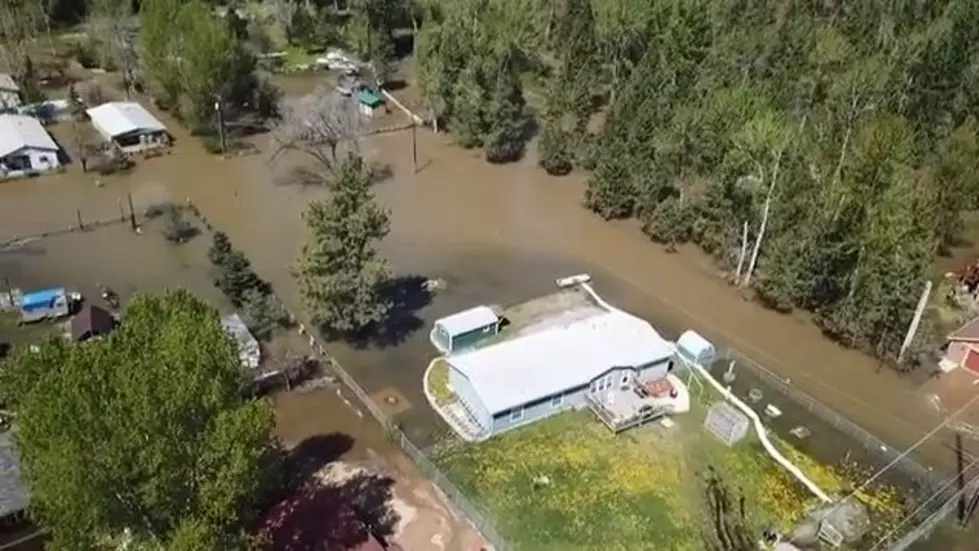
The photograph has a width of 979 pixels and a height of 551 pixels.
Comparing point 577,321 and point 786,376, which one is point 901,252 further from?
point 577,321

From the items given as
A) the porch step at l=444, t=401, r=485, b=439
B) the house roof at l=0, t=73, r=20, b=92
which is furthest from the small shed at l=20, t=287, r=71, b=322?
the house roof at l=0, t=73, r=20, b=92

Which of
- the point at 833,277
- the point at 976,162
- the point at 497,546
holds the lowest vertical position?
the point at 497,546

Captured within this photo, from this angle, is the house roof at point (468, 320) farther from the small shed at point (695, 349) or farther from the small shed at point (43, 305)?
the small shed at point (43, 305)

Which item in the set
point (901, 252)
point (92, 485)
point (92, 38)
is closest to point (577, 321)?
point (901, 252)

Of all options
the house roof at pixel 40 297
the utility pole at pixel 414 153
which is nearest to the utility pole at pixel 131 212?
the house roof at pixel 40 297

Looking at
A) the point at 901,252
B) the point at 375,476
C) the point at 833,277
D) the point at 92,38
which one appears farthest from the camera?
the point at 92,38

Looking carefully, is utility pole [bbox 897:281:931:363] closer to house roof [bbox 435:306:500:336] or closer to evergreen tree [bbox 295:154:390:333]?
house roof [bbox 435:306:500:336]

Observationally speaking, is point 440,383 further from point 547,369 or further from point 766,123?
point 766,123
